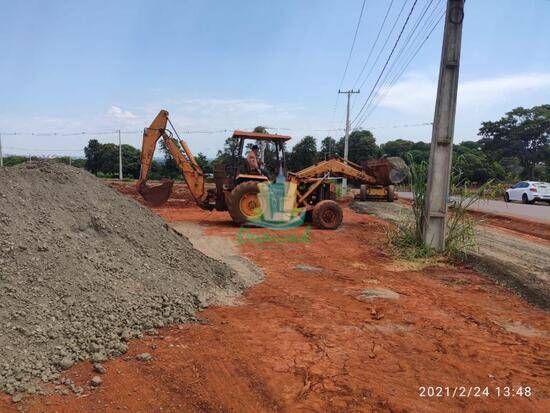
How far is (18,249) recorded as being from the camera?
4.25m

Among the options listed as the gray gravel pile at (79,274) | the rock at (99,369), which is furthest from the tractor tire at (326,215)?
the rock at (99,369)

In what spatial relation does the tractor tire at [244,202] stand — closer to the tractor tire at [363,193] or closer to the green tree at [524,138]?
the tractor tire at [363,193]

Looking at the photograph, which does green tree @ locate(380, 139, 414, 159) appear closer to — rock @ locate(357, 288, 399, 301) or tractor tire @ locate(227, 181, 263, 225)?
tractor tire @ locate(227, 181, 263, 225)

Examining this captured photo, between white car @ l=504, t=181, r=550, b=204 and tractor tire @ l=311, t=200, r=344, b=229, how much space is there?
1754cm

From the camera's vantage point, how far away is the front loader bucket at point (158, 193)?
1352 cm

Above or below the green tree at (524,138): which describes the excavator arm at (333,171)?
below

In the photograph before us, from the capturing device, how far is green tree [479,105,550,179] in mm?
45312

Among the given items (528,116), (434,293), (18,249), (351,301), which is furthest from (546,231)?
(528,116)

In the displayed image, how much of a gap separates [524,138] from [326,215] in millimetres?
42880

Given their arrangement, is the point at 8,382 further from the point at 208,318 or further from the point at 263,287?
the point at 263,287

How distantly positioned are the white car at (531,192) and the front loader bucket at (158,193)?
20609 mm

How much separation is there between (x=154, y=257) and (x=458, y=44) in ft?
22.6

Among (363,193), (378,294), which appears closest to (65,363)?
(378,294)

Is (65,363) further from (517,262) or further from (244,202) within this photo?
(244,202)
